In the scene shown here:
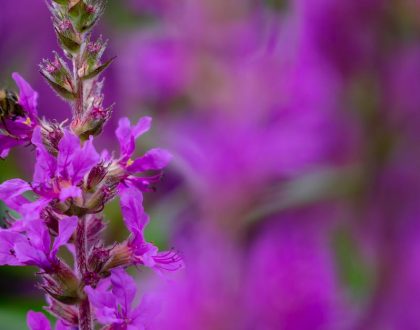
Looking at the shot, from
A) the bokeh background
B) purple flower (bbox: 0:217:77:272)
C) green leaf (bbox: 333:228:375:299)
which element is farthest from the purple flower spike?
green leaf (bbox: 333:228:375:299)

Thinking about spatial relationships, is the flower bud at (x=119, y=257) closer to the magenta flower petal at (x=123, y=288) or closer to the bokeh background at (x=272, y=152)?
the magenta flower petal at (x=123, y=288)

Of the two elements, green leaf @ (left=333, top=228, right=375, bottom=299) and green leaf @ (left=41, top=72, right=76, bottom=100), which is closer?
green leaf @ (left=41, top=72, right=76, bottom=100)

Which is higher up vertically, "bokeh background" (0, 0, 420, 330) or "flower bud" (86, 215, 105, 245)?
"bokeh background" (0, 0, 420, 330)

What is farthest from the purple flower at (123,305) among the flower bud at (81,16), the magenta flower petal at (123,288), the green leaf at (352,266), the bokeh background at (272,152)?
the green leaf at (352,266)

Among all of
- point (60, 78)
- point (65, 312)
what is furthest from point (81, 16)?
point (65, 312)

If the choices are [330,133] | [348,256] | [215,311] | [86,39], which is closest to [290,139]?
[330,133]

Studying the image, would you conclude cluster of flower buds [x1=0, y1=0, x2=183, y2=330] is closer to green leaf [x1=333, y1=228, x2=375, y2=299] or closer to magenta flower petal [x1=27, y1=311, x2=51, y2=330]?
magenta flower petal [x1=27, y1=311, x2=51, y2=330]

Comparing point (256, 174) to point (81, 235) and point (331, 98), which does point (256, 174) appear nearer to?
point (331, 98)

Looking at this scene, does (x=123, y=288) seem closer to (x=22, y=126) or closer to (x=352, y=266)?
(x=22, y=126)
